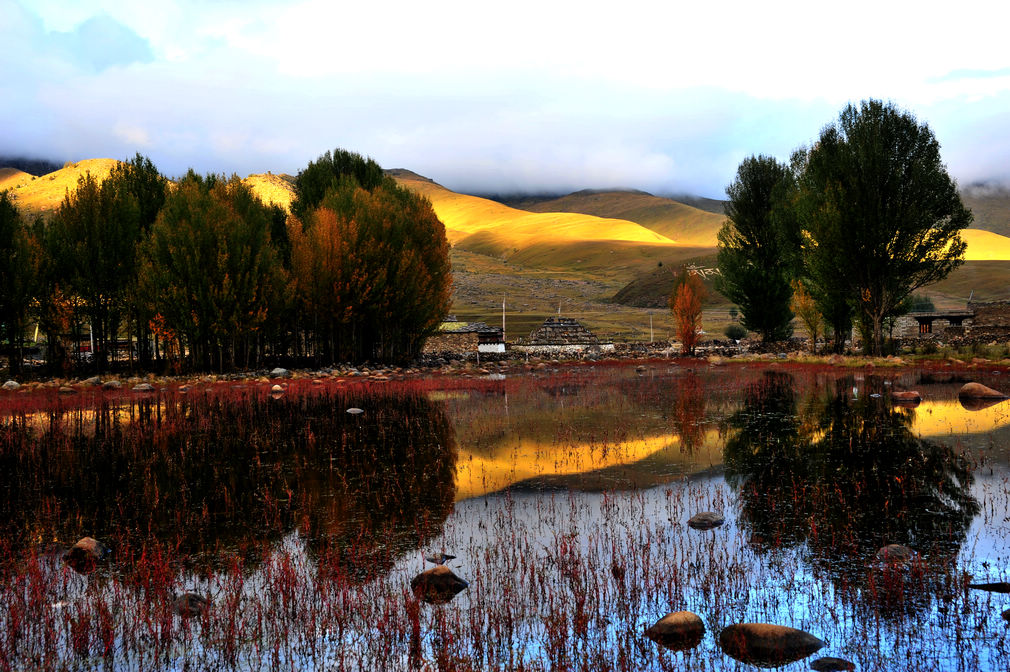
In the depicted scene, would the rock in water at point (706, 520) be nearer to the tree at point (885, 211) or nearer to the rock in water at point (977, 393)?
the rock in water at point (977, 393)

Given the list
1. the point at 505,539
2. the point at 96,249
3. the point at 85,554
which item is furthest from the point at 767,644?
the point at 96,249

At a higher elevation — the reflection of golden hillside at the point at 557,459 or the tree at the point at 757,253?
the tree at the point at 757,253

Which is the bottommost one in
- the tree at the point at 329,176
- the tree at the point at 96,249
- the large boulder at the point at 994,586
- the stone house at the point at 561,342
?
the stone house at the point at 561,342

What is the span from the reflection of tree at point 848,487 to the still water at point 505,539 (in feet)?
0.18

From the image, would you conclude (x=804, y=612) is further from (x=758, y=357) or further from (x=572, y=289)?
(x=572, y=289)

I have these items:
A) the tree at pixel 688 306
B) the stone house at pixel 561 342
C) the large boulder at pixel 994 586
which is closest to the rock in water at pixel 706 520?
the large boulder at pixel 994 586

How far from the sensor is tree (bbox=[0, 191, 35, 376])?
37250 mm

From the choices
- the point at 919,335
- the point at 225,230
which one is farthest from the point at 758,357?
the point at 225,230

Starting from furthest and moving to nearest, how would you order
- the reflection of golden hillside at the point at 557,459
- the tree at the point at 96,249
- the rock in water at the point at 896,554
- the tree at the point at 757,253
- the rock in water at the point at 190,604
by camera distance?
the tree at the point at 757,253, the tree at the point at 96,249, the reflection of golden hillside at the point at 557,459, the rock in water at the point at 896,554, the rock in water at the point at 190,604

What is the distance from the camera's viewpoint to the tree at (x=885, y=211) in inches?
1474

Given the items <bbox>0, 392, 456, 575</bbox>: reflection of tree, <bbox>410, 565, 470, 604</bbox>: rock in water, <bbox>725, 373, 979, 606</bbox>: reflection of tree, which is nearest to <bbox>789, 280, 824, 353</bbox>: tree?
<bbox>725, 373, 979, 606</bbox>: reflection of tree

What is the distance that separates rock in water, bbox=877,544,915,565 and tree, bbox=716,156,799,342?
4451 cm

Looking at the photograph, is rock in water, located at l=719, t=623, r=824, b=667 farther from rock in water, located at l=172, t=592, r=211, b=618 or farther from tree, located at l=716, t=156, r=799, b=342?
tree, located at l=716, t=156, r=799, b=342

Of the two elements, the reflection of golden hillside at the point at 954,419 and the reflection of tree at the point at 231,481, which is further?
the reflection of golden hillside at the point at 954,419
